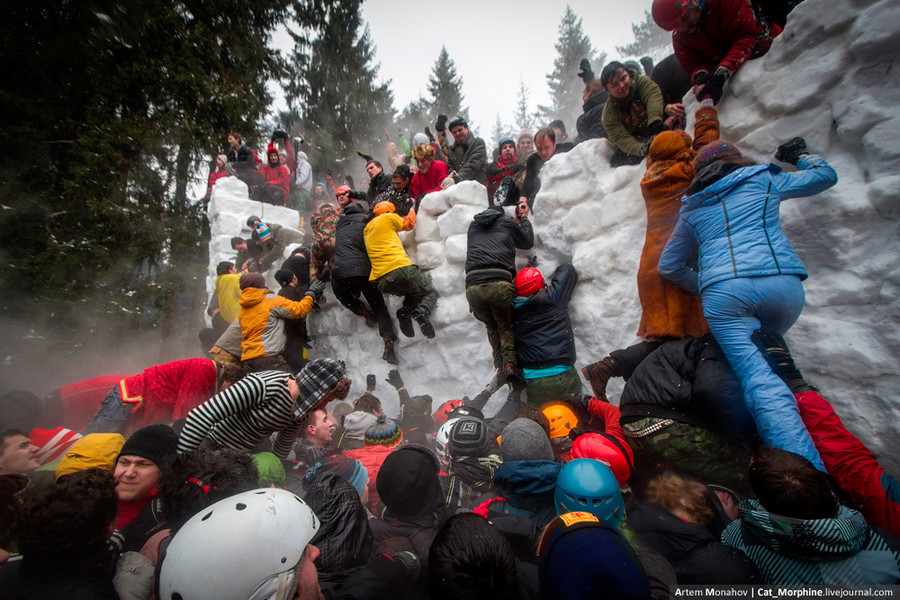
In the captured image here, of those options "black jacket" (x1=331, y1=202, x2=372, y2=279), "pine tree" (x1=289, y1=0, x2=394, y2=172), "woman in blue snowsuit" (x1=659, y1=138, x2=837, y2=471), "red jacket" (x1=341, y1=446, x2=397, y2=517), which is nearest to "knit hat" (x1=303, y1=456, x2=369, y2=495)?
"red jacket" (x1=341, y1=446, x2=397, y2=517)

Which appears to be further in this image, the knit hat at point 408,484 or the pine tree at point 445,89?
the pine tree at point 445,89

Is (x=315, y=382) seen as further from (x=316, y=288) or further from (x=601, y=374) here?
(x=316, y=288)

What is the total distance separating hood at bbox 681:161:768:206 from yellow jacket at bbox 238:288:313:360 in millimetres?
4626

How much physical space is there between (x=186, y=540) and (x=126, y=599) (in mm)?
646

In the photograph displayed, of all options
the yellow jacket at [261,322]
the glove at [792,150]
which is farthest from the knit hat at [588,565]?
the yellow jacket at [261,322]

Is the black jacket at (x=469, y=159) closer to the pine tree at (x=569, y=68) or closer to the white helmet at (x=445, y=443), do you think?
the white helmet at (x=445, y=443)

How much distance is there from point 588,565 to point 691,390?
4.57 ft

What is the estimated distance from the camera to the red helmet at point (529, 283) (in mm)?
3277

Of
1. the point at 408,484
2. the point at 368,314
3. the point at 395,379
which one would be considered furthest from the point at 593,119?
the point at 408,484

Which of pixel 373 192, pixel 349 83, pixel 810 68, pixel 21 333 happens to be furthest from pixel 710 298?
pixel 349 83

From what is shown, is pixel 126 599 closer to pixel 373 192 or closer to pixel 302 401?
pixel 302 401

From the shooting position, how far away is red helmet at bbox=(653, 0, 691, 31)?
2658 mm

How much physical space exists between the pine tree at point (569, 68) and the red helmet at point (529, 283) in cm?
2712

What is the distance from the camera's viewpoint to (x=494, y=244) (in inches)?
136
